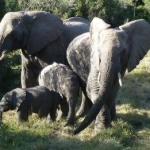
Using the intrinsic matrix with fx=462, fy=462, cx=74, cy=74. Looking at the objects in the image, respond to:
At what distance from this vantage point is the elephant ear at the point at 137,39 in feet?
23.5

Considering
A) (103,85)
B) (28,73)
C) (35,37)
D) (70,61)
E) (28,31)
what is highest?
(28,31)

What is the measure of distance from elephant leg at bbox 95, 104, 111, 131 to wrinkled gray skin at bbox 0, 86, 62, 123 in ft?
2.94

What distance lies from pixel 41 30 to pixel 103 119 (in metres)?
2.34

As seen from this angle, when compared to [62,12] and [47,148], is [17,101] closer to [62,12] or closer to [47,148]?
[47,148]

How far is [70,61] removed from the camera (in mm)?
8070

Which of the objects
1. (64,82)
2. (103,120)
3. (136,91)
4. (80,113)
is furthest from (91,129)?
(136,91)

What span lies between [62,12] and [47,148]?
567 inches

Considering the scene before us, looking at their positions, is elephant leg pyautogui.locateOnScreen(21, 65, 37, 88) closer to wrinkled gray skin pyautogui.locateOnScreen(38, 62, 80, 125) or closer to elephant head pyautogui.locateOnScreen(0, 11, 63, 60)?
elephant head pyautogui.locateOnScreen(0, 11, 63, 60)

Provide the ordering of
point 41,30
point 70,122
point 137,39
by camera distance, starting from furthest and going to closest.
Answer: point 41,30
point 70,122
point 137,39

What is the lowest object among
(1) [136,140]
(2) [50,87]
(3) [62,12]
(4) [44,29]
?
(3) [62,12]

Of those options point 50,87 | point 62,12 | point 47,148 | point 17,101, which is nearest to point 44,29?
point 50,87

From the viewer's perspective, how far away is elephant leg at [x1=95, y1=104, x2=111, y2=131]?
7.30m

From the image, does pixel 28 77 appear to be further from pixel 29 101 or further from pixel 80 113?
pixel 29 101

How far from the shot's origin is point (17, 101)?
7383 mm
